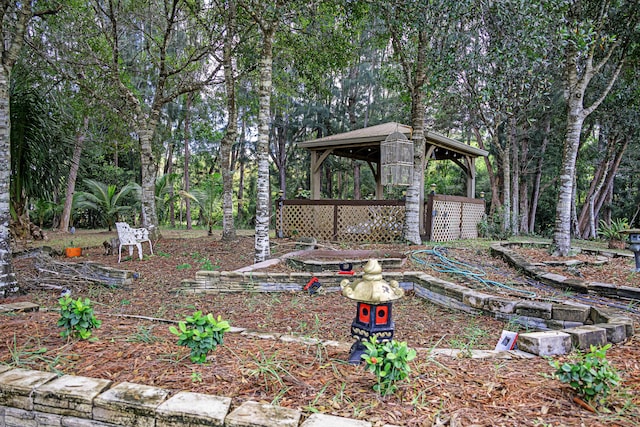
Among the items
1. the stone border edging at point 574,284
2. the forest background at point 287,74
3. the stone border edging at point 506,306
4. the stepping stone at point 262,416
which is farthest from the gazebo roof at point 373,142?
the stepping stone at point 262,416

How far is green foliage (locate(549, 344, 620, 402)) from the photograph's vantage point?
5.29 ft

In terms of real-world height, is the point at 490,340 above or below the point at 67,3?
below

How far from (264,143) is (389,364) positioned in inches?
188

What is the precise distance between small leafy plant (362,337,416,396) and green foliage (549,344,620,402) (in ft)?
2.31

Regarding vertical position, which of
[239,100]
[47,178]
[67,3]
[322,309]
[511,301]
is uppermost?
[67,3]

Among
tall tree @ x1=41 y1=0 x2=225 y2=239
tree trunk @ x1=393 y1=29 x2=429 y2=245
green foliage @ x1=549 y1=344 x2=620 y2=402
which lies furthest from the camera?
tree trunk @ x1=393 y1=29 x2=429 y2=245

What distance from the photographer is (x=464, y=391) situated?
1.82 metres

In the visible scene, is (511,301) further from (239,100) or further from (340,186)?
(340,186)

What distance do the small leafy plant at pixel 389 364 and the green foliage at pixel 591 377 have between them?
705 millimetres

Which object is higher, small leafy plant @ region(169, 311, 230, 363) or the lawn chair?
the lawn chair

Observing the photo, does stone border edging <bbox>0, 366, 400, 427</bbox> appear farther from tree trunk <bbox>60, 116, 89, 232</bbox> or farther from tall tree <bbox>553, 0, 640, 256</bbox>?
tree trunk <bbox>60, 116, 89, 232</bbox>

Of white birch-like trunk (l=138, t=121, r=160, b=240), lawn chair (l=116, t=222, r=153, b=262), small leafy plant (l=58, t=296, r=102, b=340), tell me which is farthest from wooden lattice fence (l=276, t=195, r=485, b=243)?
small leafy plant (l=58, t=296, r=102, b=340)

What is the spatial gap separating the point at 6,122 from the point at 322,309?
4.01 metres

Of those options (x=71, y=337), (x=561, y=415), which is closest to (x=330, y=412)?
(x=561, y=415)
